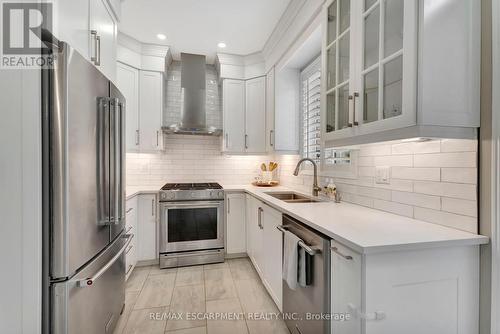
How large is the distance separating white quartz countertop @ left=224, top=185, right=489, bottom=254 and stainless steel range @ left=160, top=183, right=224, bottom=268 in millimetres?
1553

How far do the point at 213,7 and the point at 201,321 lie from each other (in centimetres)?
287

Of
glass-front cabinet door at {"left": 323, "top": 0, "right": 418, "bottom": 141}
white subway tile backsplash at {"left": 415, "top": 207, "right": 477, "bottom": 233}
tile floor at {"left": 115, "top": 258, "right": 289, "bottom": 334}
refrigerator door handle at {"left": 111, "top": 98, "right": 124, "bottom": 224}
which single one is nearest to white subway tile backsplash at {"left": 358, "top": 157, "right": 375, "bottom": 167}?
glass-front cabinet door at {"left": 323, "top": 0, "right": 418, "bottom": 141}

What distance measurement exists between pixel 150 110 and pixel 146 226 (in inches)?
59.1

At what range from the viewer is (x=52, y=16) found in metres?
1.06

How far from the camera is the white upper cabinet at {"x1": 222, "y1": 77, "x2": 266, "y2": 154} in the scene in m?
3.28

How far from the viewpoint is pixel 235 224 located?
9.89 feet

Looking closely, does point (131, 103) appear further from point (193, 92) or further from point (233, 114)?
point (233, 114)

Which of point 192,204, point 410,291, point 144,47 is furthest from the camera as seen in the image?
point 144,47

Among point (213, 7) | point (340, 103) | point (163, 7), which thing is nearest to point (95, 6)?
point (163, 7)

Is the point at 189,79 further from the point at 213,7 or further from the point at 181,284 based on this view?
the point at 181,284

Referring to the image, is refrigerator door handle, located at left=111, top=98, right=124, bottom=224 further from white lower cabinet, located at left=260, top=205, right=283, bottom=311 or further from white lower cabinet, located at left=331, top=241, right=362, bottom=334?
white lower cabinet, located at left=331, top=241, right=362, bottom=334

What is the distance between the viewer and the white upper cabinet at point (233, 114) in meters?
3.28

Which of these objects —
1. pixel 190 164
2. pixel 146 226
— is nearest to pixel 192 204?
pixel 146 226

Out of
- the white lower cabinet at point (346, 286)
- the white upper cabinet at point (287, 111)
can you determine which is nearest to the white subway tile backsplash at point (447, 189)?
the white lower cabinet at point (346, 286)
